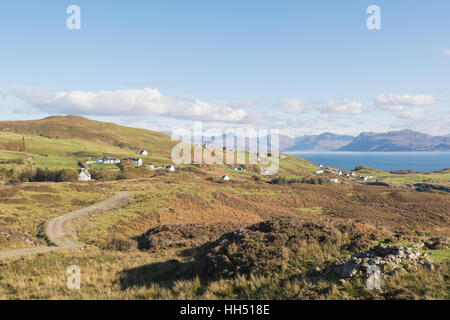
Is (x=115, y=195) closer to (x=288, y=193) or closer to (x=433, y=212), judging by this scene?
(x=288, y=193)

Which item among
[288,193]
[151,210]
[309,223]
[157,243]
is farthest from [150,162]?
[309,223]

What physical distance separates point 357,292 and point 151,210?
132 ft

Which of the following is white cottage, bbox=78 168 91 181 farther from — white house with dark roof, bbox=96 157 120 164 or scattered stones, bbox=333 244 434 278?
scattered stones, bbox=333 244 434 278

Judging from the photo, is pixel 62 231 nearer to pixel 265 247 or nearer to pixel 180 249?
pixel 180 249

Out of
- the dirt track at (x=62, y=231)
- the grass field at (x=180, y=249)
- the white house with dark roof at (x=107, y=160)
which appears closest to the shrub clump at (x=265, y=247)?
the grass field at (x=180, y=249)

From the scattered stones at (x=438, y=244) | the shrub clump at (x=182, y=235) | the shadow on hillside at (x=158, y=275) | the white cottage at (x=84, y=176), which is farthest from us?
the white cottage at (x=84, y=176)

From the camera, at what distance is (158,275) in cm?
1380

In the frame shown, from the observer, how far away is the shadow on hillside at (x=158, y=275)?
12379 millimetres

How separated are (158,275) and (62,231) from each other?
70.7 ft

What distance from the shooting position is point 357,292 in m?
8.08

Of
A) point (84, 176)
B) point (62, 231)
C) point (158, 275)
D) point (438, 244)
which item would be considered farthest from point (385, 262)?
point (84, 176)

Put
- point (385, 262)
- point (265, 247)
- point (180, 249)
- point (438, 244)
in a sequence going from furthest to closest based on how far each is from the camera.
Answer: point (180, 249), point (265, 247), point (438, 244), point (385, 262)

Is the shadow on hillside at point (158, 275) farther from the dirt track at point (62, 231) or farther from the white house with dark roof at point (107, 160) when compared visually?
the white house with dark roof at point (107, 160)

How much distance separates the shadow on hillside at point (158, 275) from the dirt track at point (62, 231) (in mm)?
12503
